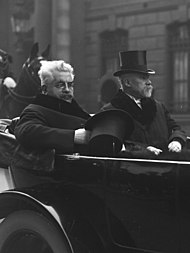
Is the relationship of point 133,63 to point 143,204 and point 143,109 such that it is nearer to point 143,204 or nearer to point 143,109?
point 143,109

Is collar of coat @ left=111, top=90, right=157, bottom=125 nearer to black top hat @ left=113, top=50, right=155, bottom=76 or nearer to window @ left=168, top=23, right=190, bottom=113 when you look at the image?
black top hat @ left=113, top=50, right=155, bottom=76

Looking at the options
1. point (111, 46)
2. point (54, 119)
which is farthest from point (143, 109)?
point (111, 46)

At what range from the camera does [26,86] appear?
647 cm

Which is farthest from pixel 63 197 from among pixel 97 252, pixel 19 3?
pixel 19 3

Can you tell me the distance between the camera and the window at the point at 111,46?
57.3 feet

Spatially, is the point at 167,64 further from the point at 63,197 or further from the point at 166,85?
the point at 63,197

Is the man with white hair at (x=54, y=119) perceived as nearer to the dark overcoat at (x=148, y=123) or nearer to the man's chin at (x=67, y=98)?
the man's chin at (x=67, y=98)

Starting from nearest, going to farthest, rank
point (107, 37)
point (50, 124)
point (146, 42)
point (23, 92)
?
point (50, 124), point (23, 92), point (146, 42), point (107, 37)

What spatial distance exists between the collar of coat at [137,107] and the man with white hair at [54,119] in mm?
248

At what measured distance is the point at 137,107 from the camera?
343cm

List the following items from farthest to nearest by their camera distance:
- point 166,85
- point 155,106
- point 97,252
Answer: point 166,85 → point 155,106 → point 97,252

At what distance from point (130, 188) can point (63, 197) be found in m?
0.46

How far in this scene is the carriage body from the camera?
2.53 m

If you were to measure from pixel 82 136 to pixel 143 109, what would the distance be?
0.69m
